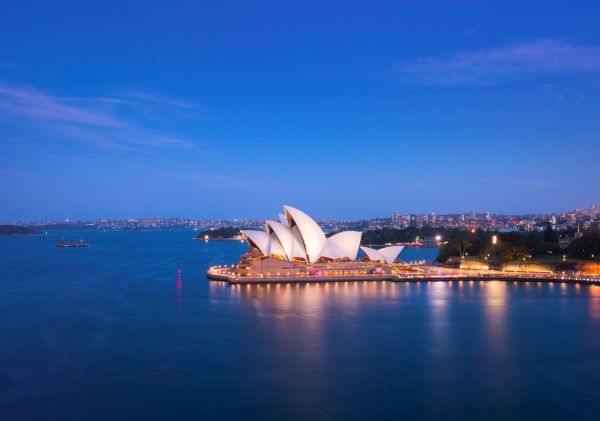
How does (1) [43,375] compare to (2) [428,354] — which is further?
(2) [428,354]

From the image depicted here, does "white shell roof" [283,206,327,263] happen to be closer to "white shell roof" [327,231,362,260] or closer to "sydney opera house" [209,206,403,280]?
"sydney opera house" [209,206,403,280]

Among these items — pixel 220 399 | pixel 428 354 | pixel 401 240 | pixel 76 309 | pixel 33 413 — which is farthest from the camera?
pixel 401 240

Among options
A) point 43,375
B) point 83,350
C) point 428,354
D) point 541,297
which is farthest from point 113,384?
point 541,297

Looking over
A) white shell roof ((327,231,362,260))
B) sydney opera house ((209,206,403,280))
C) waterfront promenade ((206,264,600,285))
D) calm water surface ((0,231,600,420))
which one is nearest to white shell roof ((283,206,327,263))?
sydney opera house ((209,206,403,280))

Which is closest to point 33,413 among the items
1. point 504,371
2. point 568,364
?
point 504,371

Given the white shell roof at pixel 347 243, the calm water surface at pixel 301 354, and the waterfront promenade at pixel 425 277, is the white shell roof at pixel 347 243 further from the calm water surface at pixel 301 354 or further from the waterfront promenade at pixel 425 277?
the calm water surface at pixel 301 354

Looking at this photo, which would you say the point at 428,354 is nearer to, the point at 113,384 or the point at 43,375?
the point at 113,384

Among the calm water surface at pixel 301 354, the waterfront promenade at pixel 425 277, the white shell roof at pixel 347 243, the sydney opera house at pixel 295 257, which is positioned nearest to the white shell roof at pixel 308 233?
the sydney opera house at pixel 295 257

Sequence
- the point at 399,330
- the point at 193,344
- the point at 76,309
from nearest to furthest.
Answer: the point at 193,344 → the point at 399,330 → the point at 76,309
